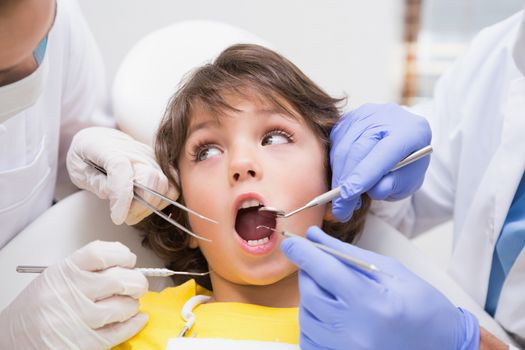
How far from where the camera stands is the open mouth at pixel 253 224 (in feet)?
4.25

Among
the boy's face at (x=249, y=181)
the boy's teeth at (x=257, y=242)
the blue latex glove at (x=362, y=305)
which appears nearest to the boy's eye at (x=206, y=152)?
the boy's face at (x=249, y=181)

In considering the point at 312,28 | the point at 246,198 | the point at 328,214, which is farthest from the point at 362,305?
the point at 312,28

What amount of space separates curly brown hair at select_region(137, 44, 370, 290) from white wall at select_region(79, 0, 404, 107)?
0.72 m

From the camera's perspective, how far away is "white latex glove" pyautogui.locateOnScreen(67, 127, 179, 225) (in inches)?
51.9

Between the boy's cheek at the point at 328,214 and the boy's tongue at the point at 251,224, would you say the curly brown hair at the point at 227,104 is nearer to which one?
the boy's cheek at the point at 328,214

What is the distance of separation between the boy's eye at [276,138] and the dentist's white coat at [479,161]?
437mm

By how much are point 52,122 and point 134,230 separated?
34 centimetres

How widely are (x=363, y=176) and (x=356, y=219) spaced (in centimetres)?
36

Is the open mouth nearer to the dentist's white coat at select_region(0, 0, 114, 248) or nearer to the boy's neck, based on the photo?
the boy's neck

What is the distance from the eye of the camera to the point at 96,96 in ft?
5.57

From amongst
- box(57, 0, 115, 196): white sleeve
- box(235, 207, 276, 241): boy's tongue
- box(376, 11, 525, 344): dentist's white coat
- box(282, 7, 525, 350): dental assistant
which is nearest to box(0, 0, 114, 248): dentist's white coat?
box(57, 0, 115, 196): white sleeve

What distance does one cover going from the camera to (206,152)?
137 cm

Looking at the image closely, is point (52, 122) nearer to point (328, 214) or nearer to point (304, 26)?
point (328, 214)

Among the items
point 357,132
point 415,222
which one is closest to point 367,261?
point 357,132
